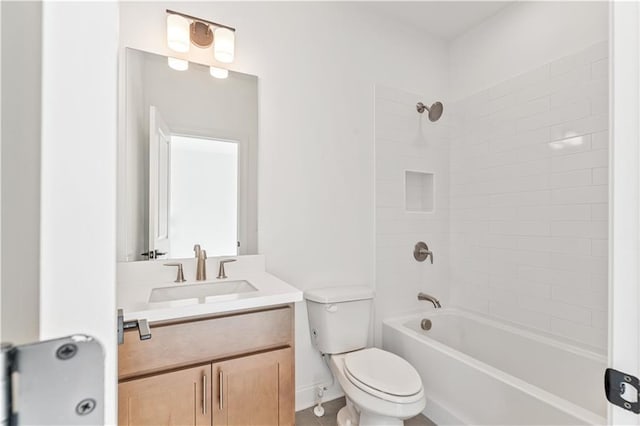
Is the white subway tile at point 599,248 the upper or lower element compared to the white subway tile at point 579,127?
lower

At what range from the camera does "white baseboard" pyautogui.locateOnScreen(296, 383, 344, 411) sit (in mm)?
1955

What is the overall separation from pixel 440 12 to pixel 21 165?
105 inches

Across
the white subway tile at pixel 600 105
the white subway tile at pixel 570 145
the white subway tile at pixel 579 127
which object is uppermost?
the white subway tile at pixel 600 105

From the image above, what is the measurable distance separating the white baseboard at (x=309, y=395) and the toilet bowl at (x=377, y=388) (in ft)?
0.65

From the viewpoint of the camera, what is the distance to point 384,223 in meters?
2.28

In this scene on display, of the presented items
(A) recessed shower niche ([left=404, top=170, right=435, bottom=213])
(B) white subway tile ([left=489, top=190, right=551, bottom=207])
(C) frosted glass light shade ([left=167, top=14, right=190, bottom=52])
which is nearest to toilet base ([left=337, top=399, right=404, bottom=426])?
(A) recessed shower niche ([left=404, top=170, right=435, bottom=213])

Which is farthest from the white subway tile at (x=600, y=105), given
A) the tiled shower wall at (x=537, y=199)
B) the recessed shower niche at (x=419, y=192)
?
the recessed shower niche at (x=419, y=192)

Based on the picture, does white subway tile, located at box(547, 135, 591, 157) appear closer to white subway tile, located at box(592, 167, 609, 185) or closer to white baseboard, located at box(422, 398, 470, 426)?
white subway tile, located at box(592, 167, 609, 185)

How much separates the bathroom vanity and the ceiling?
202 centimetres

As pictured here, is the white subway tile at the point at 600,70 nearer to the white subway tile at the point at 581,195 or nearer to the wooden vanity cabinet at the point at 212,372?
the white subway tile at the point at 581,195

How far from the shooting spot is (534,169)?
6.75ft

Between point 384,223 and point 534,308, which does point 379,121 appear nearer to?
point 384,223

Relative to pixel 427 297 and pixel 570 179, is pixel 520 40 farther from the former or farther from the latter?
pixel 427 297

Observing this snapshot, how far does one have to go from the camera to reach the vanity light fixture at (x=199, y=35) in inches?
65.1
